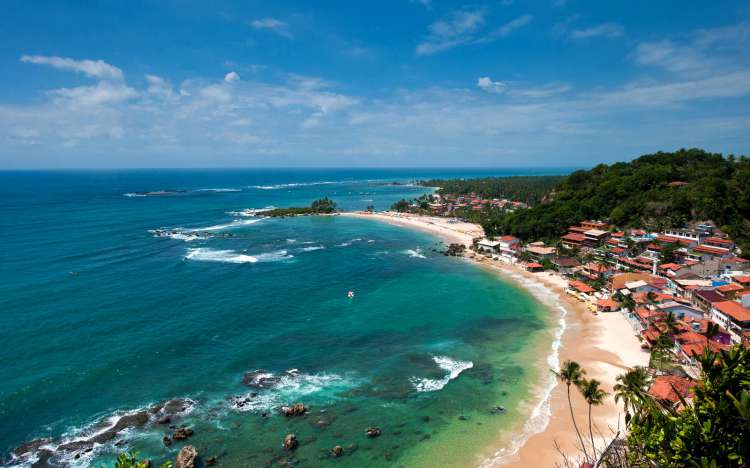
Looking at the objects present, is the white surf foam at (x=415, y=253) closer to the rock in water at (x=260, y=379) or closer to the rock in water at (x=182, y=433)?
the rock in water at (x=260, y=379)

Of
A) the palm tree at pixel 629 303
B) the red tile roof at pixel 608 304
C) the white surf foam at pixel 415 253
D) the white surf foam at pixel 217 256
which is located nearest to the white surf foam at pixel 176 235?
the white surf foam at pixel 217 256

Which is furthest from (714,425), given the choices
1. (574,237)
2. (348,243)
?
(348,243)

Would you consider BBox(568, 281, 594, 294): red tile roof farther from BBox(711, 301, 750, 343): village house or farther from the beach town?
BBox(711, 301, 750, 343): village house

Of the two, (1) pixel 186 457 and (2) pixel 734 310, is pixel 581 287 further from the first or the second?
(1) pixel 186 457

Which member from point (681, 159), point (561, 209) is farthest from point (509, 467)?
point (681, 159)

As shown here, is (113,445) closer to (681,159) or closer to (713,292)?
(713,292)

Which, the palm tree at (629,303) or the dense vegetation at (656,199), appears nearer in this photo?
the palm tree at (629,303)

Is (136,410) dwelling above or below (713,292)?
below

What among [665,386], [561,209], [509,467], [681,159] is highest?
[681,159]
